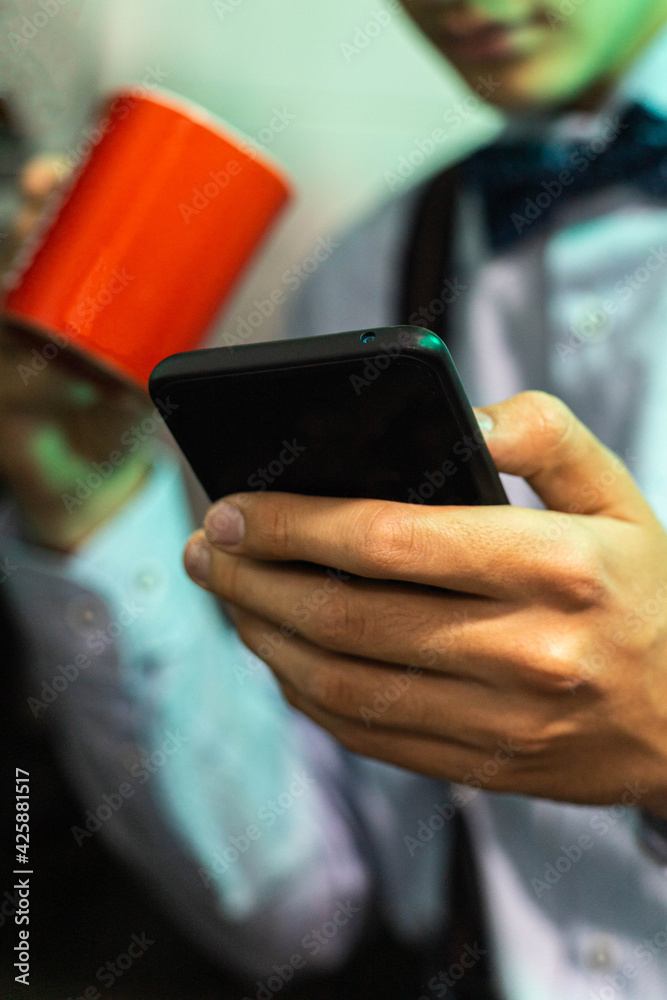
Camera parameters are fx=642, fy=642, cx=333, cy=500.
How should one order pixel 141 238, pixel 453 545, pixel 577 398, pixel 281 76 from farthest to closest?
1. pixel 281 76
2. pixel 577 398
3. pixel 141 238
4. pixel 453 545

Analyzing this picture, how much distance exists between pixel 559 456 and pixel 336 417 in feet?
0.37

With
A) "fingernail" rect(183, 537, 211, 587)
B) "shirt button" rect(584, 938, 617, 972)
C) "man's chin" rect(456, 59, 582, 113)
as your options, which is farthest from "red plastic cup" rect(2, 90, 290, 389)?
"shirt button" rect(584, 938, 617, 972)

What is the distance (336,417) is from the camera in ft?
0.91

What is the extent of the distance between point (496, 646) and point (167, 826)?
40 centimetres

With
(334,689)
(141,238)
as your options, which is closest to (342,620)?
(334,689)

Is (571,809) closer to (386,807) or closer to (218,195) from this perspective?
(386,807)

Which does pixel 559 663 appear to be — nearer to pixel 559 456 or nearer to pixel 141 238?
pixel 559 456

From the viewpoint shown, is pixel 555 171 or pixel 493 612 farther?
pixel 555 171

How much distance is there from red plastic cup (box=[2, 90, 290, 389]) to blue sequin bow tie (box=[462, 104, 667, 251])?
0.26 metres

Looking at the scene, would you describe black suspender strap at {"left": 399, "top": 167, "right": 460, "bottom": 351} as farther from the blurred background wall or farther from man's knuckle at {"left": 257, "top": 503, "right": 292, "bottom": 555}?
man's knuckle at {"left": 257, "top": 503, "right": 292, "bottom": 555}

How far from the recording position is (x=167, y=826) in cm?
54

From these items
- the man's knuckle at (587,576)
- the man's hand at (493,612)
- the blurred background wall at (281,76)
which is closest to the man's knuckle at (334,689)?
the man's hand at (493,612)

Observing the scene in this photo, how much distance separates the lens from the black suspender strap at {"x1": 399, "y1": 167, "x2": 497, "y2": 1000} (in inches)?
19.7

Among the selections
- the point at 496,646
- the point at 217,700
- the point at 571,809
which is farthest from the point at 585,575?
the point at 217,700
